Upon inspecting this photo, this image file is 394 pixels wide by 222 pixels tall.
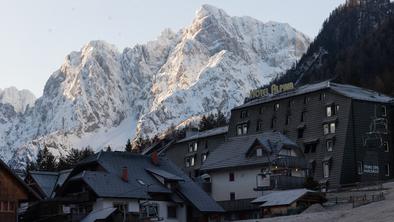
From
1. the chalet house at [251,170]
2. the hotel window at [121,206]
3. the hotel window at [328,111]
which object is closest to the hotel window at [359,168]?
the hotel window at [328,111]

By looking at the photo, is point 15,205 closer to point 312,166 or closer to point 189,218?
point 189,218

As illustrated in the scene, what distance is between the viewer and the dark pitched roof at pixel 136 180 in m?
77.1

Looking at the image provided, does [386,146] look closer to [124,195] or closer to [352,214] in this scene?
[124,195]

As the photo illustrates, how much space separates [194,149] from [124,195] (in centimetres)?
6008

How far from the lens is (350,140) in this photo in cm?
10425

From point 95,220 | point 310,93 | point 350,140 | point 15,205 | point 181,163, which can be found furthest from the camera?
point 181,163

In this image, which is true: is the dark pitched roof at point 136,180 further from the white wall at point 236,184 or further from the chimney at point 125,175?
the white wall at point 236,184

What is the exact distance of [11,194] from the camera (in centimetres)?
5712

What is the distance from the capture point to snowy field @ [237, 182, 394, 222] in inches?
2096

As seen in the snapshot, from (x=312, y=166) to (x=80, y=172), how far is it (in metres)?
32.9

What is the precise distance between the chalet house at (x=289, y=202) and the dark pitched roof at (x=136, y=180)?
9827 millimetres

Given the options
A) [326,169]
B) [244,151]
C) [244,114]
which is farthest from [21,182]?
[244,114]

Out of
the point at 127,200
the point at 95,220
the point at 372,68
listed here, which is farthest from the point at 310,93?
the point at 372,68

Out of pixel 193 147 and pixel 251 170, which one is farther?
pixel 193 147
